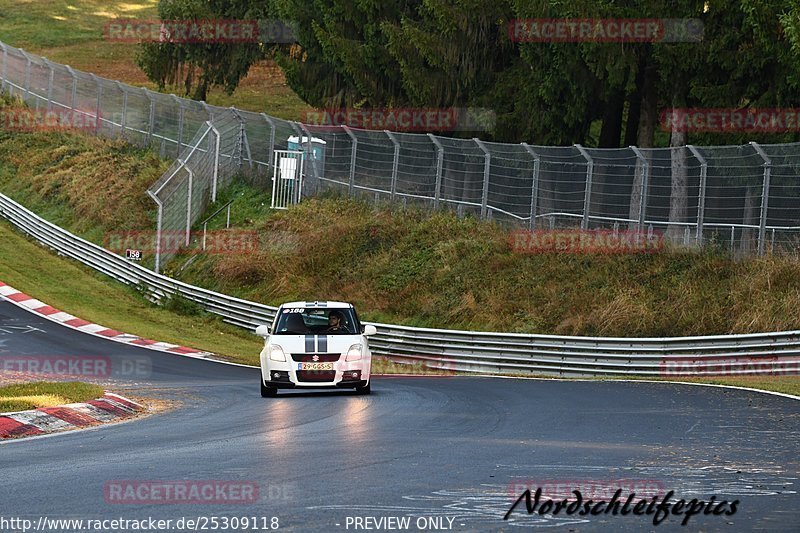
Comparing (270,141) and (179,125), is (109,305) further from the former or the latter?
(179,125)

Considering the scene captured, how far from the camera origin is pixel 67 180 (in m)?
49.6

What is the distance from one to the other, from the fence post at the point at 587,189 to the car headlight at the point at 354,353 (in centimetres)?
1198

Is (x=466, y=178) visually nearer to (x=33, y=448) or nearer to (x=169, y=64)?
(x=33, y=448)

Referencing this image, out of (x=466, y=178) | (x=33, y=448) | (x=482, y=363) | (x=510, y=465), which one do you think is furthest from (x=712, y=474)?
(x=466, y=178)

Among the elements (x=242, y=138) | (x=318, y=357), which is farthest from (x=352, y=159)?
(x=318, y=357)

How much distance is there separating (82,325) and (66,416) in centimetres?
1832

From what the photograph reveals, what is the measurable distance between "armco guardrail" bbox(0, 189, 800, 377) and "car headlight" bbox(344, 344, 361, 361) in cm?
801

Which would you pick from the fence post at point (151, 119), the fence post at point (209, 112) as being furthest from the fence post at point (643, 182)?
the fence post at point (151, 119)

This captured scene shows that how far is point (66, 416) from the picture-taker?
14172mm

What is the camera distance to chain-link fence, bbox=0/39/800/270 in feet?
87.8

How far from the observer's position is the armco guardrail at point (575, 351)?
76.6 ft

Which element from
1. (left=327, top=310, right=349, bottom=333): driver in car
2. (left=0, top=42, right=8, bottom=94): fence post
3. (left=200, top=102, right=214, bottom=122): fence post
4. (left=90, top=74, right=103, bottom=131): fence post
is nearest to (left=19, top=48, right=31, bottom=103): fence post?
(left=0, top=42, right=8, bottom=94): fence post

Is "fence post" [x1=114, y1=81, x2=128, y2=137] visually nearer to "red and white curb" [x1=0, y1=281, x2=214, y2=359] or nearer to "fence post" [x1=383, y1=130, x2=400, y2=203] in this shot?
"red and white curb" [x1=0, y1=281, x2=214, y2=359]

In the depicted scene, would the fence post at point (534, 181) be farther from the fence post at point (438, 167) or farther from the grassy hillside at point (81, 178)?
the grassy hillside at point (81, 178)
